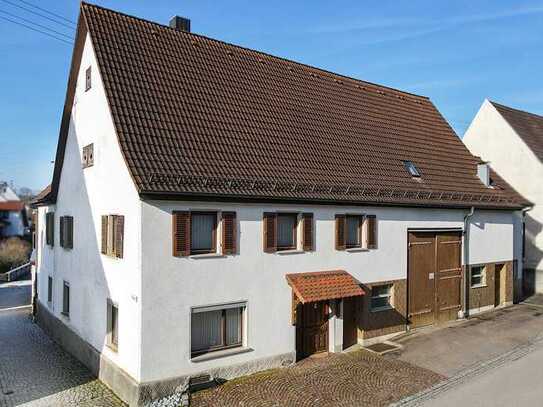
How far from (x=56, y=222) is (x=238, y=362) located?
34.5 ft

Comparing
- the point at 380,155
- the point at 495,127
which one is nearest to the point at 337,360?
the point at 380,155

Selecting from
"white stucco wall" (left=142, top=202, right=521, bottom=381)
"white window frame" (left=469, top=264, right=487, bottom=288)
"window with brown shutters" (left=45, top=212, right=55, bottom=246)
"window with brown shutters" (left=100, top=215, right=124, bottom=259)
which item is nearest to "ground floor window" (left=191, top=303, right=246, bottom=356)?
"white stucco wall" (left=142, top=202, right=521, bottom=381)

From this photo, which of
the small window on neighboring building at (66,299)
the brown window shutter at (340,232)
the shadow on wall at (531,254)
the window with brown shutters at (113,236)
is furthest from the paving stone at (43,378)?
the shadow on wall at (531,254)

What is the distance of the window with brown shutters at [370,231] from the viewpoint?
15859 millimetres

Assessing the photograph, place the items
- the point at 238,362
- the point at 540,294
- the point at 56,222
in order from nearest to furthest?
1. the point at 238,362
2. the point at 56,222
3. the point at 540,294

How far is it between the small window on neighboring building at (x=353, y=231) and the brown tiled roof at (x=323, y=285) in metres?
1.16

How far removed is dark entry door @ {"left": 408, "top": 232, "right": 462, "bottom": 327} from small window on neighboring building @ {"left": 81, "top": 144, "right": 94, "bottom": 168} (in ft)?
35.8

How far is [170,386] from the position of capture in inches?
457

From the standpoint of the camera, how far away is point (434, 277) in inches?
714

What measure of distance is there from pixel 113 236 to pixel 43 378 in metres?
4.75

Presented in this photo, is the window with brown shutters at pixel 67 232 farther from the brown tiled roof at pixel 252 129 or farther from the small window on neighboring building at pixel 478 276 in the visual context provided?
the small window on neighboring building at pixel 478 276

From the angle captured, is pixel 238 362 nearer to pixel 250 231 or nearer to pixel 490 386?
pixel 250 231

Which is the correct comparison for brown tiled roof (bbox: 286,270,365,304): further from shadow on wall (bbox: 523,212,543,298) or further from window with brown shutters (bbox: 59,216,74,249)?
shadow on wall (bbox: 523,212,543,298)

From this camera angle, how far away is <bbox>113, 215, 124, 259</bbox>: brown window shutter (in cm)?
1243
